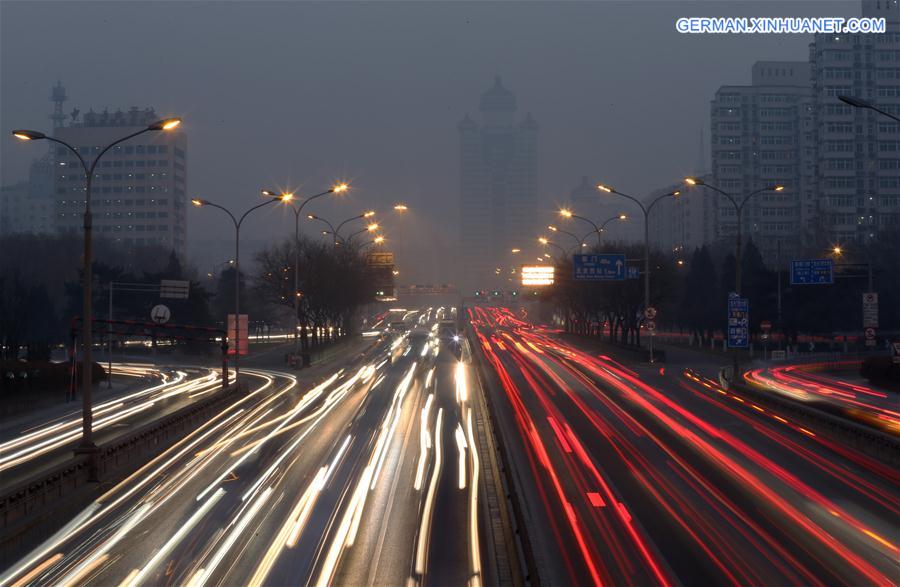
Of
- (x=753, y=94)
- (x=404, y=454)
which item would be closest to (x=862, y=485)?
(x=404, y=454)

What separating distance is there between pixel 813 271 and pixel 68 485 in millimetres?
55178

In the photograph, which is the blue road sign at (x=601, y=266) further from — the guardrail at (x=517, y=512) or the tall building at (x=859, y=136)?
the tall building at (x=859, y=136)

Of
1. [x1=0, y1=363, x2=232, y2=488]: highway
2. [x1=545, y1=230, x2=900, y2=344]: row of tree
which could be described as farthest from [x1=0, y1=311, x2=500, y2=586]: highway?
[x1=545, y1=230, x2=900, y2=344]: row of tree

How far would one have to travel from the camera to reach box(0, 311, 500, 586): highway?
14258 mm

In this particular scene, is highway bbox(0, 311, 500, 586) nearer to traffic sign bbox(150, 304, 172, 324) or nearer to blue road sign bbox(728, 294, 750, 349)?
traffic sign bbox(150, 304, 172, 324)

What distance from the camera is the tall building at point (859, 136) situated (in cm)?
14962

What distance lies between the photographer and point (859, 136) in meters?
151

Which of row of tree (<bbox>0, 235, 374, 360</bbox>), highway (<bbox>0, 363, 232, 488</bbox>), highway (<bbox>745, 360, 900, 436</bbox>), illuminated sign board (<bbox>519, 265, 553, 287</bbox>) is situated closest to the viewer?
highway (<bbox>0, 363, 232, 488</bbox>)

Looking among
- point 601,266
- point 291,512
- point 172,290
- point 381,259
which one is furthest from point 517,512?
point 381,259

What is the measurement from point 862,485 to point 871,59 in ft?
484

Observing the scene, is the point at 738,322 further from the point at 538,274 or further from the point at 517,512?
the point at 538,274

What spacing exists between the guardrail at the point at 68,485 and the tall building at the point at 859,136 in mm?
140744

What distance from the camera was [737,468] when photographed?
912 inches

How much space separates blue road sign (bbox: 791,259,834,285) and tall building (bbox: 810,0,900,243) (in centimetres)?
9177
